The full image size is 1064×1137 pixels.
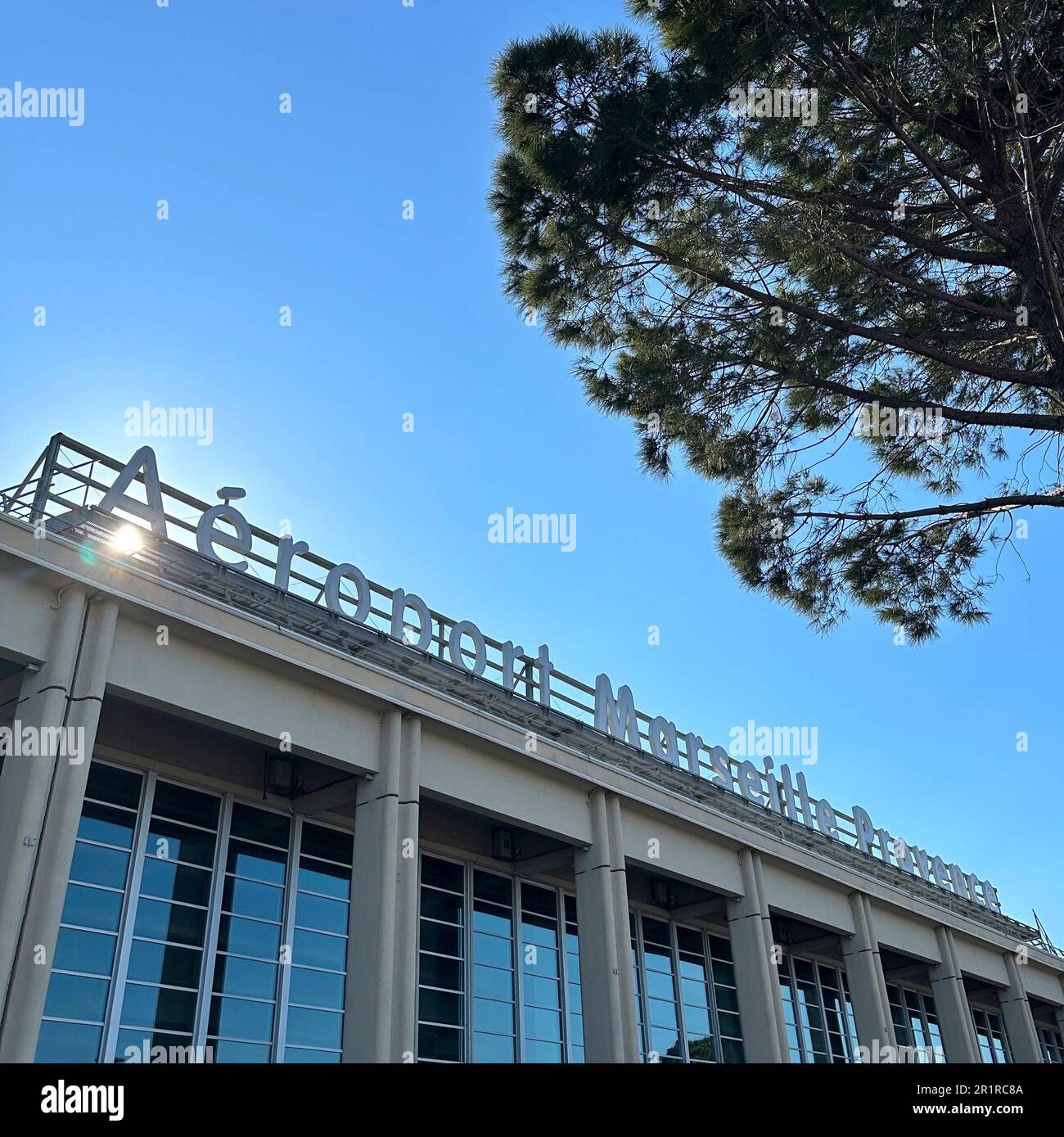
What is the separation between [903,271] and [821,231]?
5.49 ft

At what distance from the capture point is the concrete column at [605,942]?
1509 centimetres

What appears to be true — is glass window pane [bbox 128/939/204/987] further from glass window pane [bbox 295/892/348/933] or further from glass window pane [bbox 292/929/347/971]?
glass window pane [bbox 295/892/348/933]

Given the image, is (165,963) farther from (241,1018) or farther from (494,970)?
(494,970)

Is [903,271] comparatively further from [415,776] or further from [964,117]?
[415,776]

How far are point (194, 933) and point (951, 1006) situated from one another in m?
17.1

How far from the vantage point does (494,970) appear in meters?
16.9

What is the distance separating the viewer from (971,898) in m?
27.9

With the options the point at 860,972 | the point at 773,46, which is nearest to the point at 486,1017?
the point at 860,972

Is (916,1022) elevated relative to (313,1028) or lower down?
elevated

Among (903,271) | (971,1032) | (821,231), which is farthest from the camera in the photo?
(971,1032)

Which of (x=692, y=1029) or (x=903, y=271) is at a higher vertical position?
(x=903, y=271)

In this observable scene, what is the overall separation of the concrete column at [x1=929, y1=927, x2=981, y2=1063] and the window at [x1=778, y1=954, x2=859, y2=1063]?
1881 millimetres

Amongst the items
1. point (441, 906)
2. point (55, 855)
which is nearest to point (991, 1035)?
point (441, 906)

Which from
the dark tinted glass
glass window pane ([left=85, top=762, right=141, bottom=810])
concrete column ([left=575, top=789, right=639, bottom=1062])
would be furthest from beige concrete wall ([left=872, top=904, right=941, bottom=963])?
glass window pane ([left=85, top=762, right=141, bottom=810])
